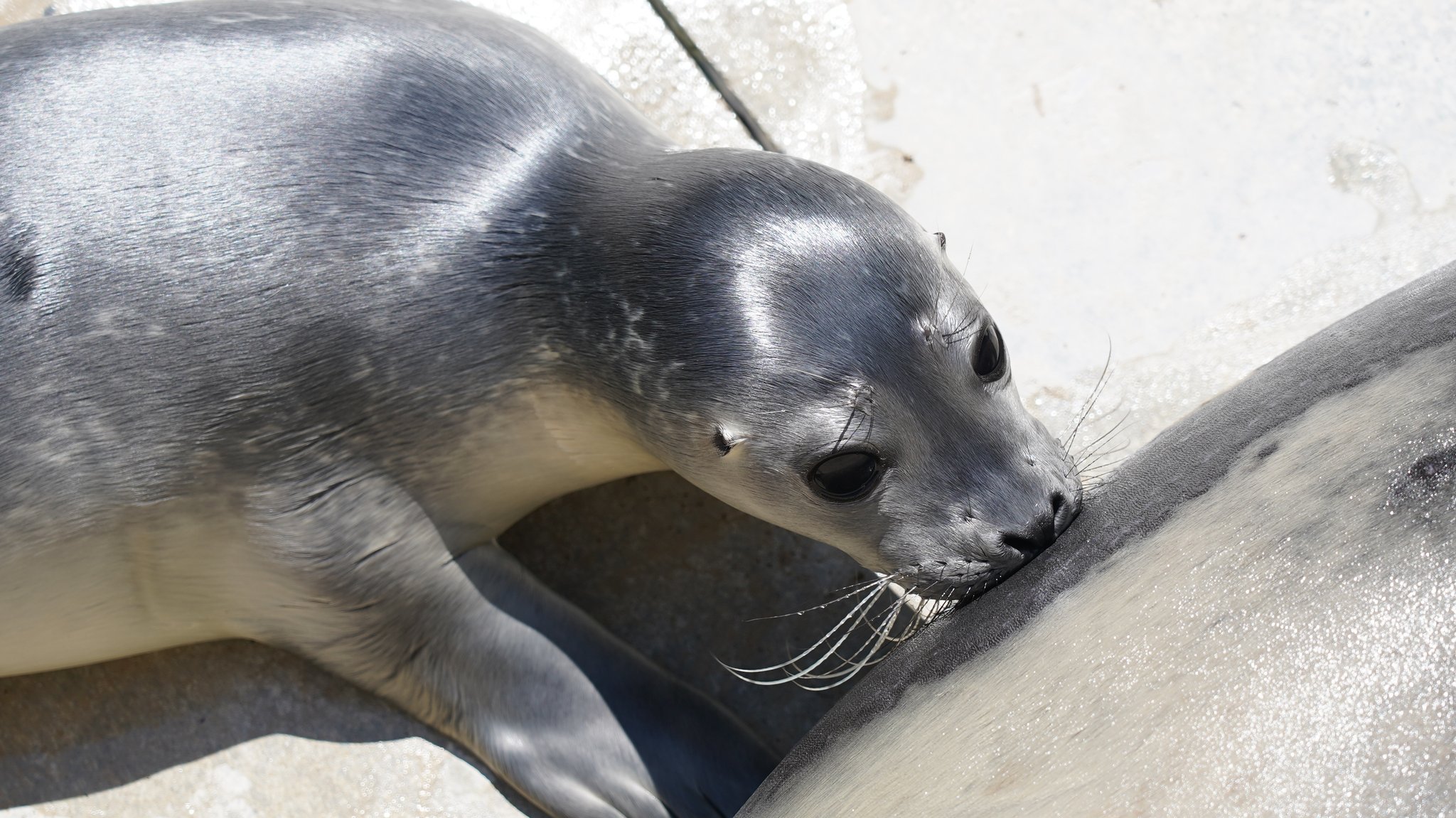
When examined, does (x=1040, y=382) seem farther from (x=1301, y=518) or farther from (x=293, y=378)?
(x=293, y=378)

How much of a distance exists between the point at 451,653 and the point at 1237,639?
1516mm

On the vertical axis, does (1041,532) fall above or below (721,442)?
below

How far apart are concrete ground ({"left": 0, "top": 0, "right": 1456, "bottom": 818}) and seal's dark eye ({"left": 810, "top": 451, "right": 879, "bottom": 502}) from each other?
2.33ft

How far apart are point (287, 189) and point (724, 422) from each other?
2.84 ft

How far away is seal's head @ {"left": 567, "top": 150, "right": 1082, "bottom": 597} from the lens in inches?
77.2

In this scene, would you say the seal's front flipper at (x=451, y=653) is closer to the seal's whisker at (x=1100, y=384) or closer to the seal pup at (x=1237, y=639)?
the seal pup at (x=1237, y=639)

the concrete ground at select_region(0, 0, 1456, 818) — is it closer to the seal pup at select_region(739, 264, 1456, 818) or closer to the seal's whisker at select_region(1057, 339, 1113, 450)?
the seal's whisker at select_region(1057, 339, 1113, 450)

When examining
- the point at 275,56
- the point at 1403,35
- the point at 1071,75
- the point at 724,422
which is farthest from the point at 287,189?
the point at 1403,35

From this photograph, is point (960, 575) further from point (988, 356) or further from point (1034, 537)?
point (988, 356)

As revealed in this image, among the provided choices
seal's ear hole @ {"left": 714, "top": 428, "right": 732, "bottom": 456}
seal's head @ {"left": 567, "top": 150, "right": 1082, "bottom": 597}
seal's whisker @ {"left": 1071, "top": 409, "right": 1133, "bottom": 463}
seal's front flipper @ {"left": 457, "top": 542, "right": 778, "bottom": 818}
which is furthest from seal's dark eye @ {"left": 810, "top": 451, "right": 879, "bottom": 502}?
seal's whisker @ {"left": 1071, "top": 409, "right": 1133, "bottom": 463}

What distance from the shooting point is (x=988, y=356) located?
6.75 feet

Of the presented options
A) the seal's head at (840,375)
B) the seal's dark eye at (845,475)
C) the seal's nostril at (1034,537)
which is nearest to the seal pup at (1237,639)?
the seal's nostril at (1034,537)

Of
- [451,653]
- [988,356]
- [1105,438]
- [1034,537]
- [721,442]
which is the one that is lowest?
[451,653]

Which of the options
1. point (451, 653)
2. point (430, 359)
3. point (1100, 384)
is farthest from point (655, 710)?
point (1100, 384)
